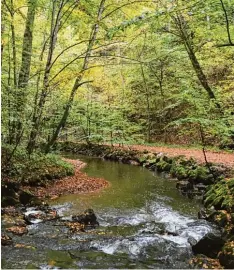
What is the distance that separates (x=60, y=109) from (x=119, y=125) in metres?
4.32

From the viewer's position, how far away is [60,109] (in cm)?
1903

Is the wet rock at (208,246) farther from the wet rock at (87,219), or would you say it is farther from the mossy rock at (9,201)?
the mossy rock at (9,201)

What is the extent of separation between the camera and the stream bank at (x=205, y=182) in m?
6.15

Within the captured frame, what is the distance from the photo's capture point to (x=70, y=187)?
1060cm

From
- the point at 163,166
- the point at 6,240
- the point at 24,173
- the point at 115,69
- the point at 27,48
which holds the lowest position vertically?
the point at 6,240

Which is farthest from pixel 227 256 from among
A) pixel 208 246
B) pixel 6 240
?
pixel 6 240

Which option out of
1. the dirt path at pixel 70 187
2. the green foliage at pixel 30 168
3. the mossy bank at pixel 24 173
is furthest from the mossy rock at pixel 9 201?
the dirt path at pixel 70 187

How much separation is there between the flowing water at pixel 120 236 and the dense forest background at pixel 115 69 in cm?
242

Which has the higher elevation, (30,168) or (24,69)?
(24,69)

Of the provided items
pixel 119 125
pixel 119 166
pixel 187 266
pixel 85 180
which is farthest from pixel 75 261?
pixel 119 125

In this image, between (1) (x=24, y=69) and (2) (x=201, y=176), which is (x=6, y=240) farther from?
(2) (x=201, y=176)

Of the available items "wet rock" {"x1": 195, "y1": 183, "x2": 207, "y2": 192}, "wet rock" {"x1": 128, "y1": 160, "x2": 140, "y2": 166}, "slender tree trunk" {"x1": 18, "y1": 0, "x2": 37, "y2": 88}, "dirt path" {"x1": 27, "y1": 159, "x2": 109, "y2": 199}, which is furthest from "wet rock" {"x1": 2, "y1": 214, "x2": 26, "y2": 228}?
"wet rock" {"x1": 128, "y1": 160, "x2": 140, "y2": 166}

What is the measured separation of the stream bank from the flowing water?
41 centimetres

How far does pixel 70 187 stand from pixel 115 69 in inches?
717
